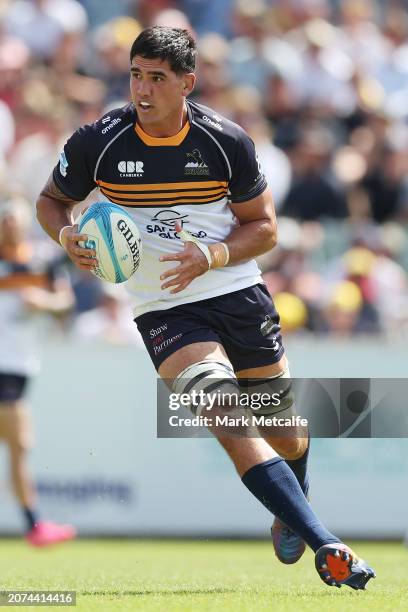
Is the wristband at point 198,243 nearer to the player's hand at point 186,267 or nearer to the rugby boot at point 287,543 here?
the player's hand at point 186,267

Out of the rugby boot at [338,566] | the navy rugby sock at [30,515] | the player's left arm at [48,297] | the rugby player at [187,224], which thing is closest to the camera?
the rugby boot at [338,566]

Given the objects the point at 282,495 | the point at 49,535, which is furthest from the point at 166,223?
the point at 49,535

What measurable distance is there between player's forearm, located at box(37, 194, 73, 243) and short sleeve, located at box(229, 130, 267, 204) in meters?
0.93

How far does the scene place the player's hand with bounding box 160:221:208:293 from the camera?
6.36 m

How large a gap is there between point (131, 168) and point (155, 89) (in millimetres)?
440

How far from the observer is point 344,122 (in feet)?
51.6

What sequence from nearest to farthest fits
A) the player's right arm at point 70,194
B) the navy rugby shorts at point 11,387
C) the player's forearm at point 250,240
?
1. the player's right arm at point 70,194
2. the player's forearm at point 250,240
3. the navy rugby shorts at point 11,387

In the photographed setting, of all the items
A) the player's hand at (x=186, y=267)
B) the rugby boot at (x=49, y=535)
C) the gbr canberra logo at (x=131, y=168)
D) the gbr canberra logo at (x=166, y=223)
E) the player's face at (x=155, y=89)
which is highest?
the player's face at (x=155, y=89)

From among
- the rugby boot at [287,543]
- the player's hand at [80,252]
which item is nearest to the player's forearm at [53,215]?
the player's hand at [80,252]

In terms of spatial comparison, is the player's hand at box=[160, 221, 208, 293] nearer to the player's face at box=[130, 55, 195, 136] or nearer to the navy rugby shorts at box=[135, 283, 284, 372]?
the navy rugby shorts at box=[135, 283, 284, 372]

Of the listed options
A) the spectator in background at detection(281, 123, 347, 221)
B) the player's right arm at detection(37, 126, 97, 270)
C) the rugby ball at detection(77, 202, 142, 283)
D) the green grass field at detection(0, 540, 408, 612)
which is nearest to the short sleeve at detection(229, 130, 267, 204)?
the rugby ball at detection(77, 202, 142, 283)

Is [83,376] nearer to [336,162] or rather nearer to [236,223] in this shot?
[336,162]

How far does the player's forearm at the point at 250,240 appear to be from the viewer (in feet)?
22.3

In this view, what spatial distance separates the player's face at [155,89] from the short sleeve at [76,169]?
0.34 meters
